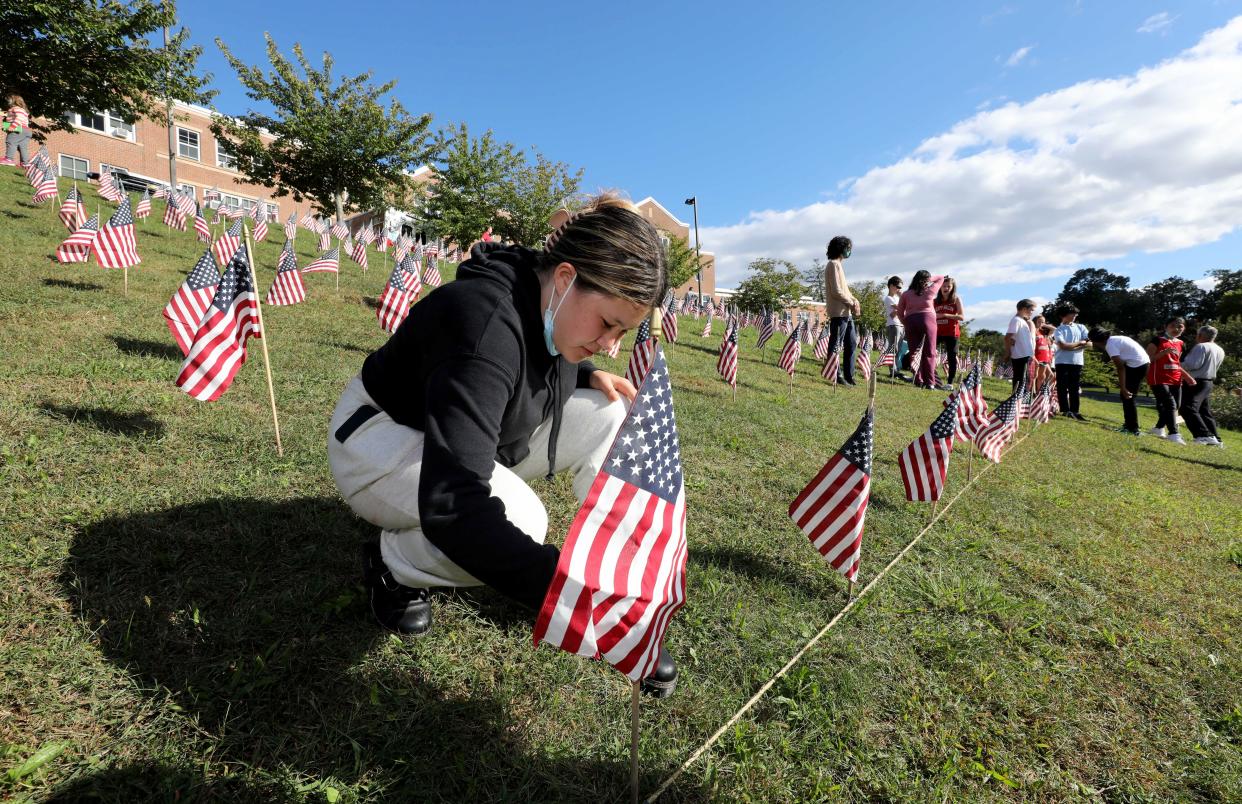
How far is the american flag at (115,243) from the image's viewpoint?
7.82 m

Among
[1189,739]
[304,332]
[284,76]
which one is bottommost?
[1189,739]

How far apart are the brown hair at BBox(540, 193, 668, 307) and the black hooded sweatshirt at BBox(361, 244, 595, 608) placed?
0.23 metres

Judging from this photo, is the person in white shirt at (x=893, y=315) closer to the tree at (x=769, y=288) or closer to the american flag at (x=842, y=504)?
the american flag at (x=842, y=504)

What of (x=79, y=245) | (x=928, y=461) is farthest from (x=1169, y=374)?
(x=79, y=245)

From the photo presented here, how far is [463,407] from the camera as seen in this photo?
58.6 inches

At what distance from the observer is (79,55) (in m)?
14.4

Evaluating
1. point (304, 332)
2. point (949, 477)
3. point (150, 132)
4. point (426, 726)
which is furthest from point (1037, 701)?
point (150, 132)

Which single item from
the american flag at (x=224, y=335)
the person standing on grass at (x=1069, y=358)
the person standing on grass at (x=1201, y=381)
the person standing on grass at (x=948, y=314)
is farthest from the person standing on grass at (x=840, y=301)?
the american flag at (x=224, y=335)

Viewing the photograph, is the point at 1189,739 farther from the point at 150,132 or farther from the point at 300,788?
the point at 150,132

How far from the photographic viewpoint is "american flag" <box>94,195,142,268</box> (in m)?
7.82

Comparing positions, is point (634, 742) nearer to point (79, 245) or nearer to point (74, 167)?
point (79, 245)

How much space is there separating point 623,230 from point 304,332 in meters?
8.13

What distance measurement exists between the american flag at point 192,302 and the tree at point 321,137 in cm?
2250

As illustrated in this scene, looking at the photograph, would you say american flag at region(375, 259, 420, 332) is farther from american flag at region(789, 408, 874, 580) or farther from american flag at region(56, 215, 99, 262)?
american flag at region(789, 408, 874, 580)
